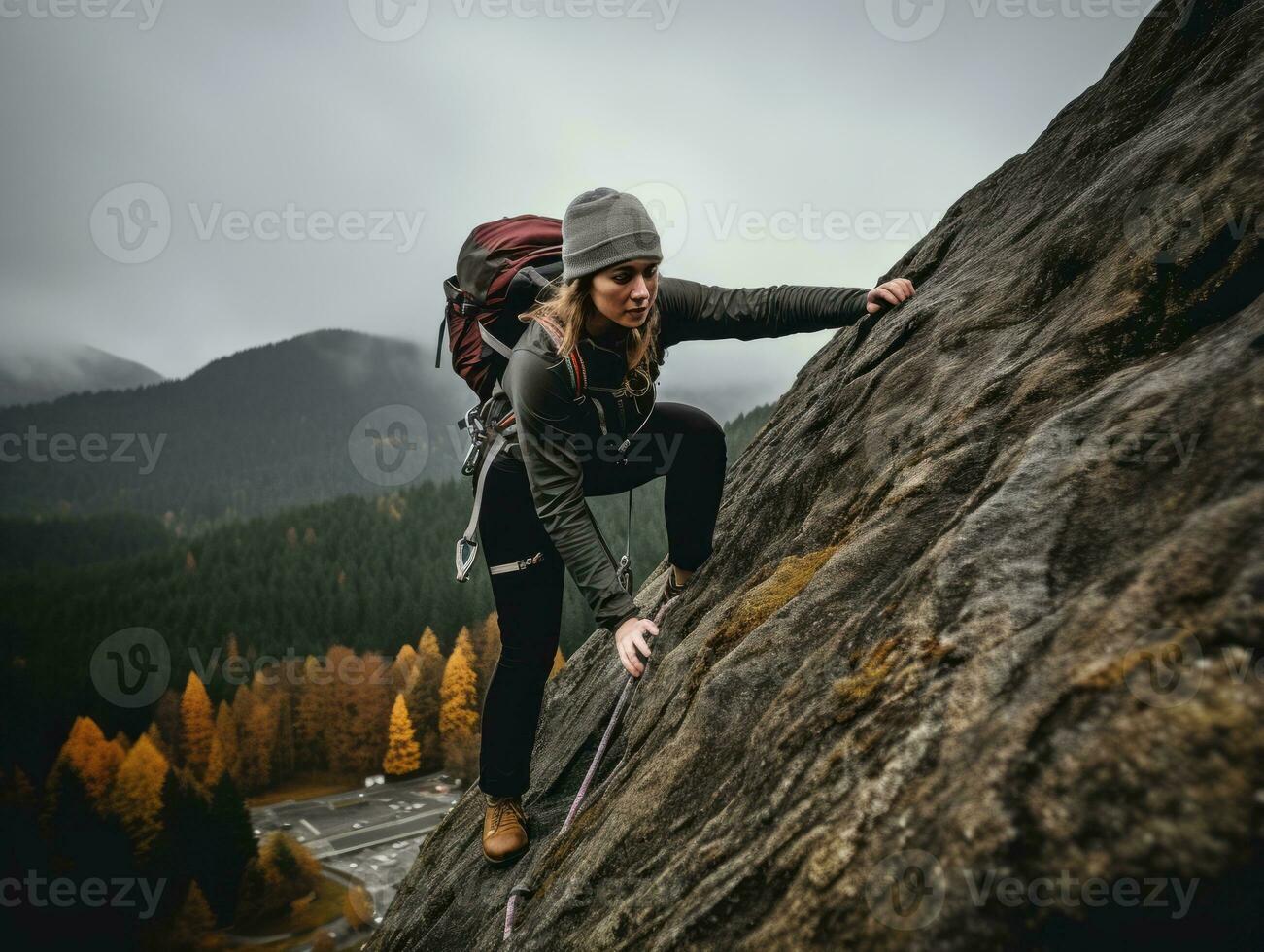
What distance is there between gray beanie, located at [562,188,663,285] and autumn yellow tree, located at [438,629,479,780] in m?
73.2

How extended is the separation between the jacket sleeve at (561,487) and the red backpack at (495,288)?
0.70 metres

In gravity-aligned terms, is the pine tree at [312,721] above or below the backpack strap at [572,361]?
below

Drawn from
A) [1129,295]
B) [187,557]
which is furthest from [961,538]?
[187,557]

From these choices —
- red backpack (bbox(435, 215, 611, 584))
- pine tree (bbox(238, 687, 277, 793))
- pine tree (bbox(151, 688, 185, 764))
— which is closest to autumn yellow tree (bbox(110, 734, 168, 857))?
pine tree (bbox(238, 687, 277, 793))

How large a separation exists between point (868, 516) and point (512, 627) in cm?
315

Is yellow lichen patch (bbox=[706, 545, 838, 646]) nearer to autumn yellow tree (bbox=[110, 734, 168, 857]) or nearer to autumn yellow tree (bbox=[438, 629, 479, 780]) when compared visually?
autumn yellow tree (bbox=[110, 734, 168, 857])

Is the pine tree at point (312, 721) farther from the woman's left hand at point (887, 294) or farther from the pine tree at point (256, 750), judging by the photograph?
the woman's left hand at point (887, 294)

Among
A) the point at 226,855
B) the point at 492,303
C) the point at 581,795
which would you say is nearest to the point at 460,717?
the point at 226,855

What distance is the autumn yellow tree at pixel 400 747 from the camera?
77562mm

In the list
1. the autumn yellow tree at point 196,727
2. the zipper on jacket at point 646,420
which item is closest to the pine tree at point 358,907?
the autumn yellow tree at point 196,727

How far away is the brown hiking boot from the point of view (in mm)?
6898

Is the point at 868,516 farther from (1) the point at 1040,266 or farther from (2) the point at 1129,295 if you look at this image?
(1) the point at 1040,266

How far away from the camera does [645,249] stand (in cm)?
508

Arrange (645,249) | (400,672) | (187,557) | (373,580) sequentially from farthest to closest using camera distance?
(187,557), (373,580), (400,672), (645,249)
